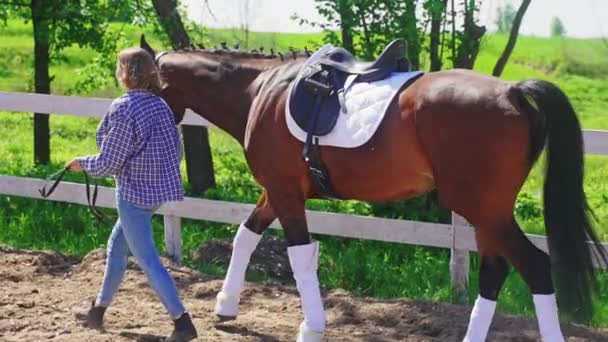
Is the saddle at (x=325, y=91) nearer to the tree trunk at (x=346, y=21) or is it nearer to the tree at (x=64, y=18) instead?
the tree trunk at (x=346, y=21)

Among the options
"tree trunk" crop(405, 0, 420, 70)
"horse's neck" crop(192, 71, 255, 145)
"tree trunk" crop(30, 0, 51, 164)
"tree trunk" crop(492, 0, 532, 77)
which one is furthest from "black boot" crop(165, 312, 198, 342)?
"tree trunk" crop(30, 0, 51, 164)

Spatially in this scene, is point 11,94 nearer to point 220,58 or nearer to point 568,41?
point 220,58

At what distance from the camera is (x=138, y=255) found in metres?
5.28

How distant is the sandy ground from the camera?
18.6 feet

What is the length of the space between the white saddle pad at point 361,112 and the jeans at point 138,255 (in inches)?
37.0

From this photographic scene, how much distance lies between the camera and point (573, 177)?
16.3ft

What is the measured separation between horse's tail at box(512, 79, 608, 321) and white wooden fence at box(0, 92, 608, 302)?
1.10m

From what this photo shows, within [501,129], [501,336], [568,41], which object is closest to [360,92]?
[501,129]

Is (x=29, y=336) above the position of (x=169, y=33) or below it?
below

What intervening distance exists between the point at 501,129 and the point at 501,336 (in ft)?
4.64

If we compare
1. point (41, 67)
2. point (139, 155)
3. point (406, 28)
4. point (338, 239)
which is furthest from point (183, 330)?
point (41, 67)

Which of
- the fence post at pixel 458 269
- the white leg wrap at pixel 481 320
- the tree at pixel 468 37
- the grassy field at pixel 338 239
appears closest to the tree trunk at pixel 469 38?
the tree at pixel 468 37

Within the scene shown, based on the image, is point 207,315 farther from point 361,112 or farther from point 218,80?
point 361,112

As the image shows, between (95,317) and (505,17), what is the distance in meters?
5.60
